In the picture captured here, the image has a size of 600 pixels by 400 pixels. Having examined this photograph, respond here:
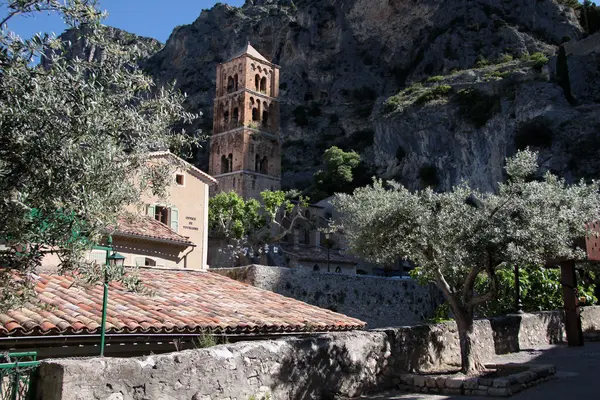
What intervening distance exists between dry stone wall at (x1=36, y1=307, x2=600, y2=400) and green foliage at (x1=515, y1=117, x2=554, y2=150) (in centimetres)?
4018

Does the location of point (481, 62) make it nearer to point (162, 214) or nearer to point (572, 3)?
point (572, 3)

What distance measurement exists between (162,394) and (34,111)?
3291 mm

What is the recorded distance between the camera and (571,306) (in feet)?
53.0

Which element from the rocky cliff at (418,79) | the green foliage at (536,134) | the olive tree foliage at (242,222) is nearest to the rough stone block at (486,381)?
the olive tree foliage at (242,222)

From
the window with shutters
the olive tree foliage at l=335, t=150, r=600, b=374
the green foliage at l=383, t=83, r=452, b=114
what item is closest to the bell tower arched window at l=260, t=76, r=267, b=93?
the green foliage at l=383, t=83, r=452, b=114

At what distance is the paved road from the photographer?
8.70 meters

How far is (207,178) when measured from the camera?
25641 mm

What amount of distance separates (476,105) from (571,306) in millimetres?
42400

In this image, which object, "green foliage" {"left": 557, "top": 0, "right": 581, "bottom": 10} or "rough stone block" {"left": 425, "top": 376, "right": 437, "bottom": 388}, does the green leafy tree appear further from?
"rough stone block" {"left": 425, "top": 376, "right": 437, "bottom": 388}

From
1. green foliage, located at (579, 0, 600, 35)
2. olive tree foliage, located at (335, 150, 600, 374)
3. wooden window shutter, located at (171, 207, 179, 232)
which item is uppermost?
green foliage, located at (579, 0, 600, 35)

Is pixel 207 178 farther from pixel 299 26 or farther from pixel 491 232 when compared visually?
pixel 299 26

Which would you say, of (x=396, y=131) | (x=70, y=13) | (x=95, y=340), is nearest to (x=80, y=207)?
(x=70, y=13)

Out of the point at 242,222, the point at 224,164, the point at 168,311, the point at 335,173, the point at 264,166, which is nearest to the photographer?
the point at 168,311

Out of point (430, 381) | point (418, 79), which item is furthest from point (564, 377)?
point (418, 79)
